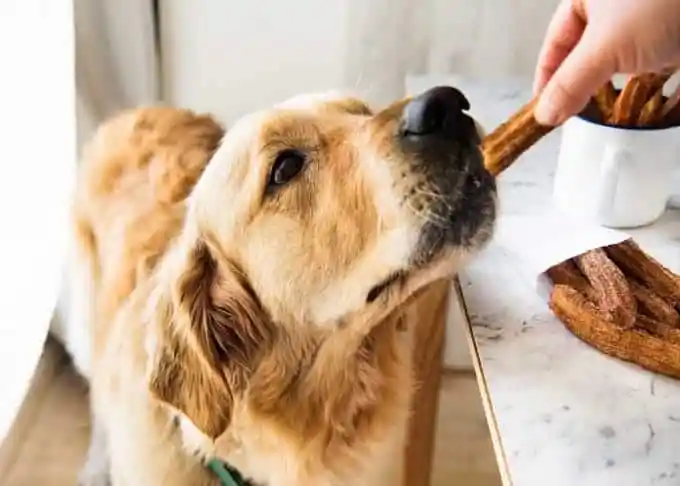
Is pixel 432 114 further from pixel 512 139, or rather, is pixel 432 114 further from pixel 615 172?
pixel 615 172

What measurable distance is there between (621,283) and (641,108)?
260mm

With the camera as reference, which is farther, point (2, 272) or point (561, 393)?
point (2, 272)

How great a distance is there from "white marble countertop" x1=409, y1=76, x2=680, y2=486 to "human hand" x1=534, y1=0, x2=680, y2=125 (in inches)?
10.4

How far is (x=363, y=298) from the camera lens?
1.14 meters

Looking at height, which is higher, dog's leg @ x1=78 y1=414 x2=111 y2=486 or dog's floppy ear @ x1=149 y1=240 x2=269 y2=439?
dog's floppy ear @ x1=149 y1=240 x2=269 y2=439

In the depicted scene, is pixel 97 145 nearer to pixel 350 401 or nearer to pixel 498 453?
pixel 350 401

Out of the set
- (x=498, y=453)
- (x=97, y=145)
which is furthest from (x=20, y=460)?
(x=498, y=453)

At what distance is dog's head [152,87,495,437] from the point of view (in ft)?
3.54

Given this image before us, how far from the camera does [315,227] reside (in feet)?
3.73

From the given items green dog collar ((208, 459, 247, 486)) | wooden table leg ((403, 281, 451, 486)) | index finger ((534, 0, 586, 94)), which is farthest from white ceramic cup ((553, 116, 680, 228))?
green dog collar ((208, 459, 247, 486))

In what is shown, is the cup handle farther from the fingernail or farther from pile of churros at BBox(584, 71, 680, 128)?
the fingernail

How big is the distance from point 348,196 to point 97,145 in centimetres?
78

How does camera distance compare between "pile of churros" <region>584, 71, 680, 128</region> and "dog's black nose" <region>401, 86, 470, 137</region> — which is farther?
"pile of churros" <region>584, 71, 680, 128</region>

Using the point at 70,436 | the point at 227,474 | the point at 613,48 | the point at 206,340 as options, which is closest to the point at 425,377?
the point at 227,474
